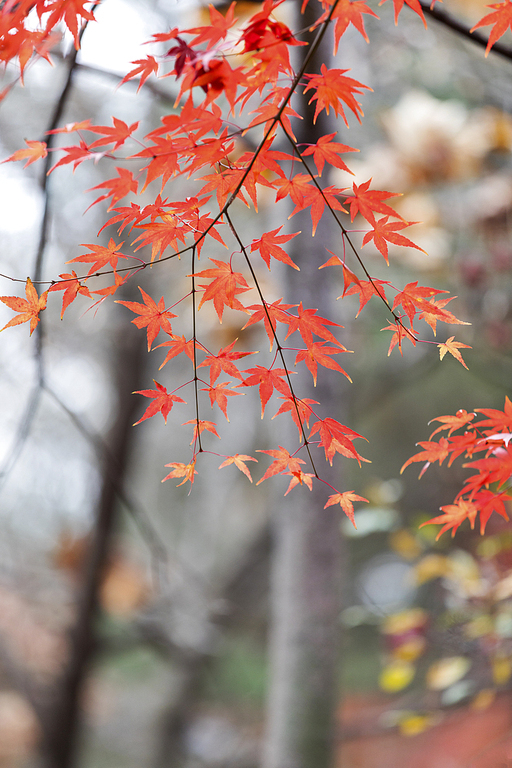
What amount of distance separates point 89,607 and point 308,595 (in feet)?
5.87

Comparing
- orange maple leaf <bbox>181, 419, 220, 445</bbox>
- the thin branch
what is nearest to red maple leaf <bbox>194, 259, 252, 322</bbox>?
orange maple leaf <bbox>181, 419, 220, 445</bbox>

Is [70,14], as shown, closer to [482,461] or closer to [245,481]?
[482,461]

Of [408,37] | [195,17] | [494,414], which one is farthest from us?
[408,37]

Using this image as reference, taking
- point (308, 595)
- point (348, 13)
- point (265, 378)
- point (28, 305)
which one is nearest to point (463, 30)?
point (348, 13)

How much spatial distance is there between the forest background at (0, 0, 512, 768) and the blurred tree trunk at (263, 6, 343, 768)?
182mm

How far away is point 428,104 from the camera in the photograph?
1777mm

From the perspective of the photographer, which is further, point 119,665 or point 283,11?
point 119,665

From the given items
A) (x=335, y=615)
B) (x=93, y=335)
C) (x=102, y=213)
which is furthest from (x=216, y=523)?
(x=335, y=615)

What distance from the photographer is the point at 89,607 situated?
2.47 m

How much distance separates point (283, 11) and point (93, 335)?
2019mm

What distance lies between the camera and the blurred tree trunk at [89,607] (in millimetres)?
2398

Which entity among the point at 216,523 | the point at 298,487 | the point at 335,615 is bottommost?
the point at 335,615

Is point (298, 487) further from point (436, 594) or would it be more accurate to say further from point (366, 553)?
point (366, 553)

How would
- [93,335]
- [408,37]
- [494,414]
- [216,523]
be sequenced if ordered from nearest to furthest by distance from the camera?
1. [494,414]
2. [408,37]
3. [93,335]
4. [216,523]
